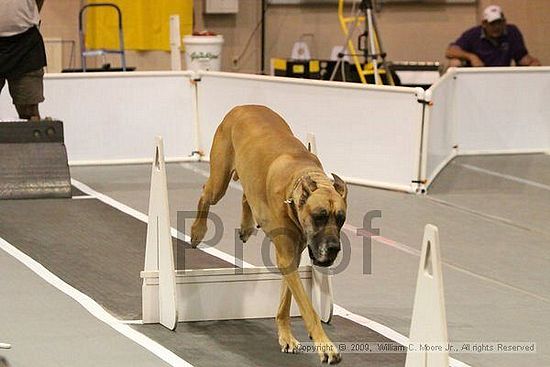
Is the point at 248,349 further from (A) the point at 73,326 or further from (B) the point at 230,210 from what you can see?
(B) the point at 230,210

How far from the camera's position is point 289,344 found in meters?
5.45

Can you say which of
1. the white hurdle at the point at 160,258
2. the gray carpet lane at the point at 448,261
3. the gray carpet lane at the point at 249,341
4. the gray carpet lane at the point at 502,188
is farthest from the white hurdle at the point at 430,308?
the gray carpet lane at the point at 502,188

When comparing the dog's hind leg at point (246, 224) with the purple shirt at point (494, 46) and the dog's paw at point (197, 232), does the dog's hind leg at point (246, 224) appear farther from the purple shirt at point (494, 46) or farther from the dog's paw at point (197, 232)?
the purple shirt at point (494, 46)

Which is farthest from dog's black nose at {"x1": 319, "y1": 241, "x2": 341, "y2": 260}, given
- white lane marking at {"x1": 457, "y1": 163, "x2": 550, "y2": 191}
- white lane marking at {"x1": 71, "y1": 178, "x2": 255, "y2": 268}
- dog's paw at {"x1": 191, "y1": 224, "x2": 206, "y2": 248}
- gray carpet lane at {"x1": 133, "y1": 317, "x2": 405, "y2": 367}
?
white lane marking at {"x1": 457, "y1": 163, "x2": 550, "y2": 191}

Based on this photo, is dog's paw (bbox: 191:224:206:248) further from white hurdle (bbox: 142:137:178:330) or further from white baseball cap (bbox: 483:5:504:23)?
white baseball cap (bbox: 483:5:504:23)

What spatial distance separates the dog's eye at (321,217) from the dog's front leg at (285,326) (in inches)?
28.2

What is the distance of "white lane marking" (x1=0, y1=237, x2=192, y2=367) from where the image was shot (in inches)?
212

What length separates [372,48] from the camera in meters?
12.9

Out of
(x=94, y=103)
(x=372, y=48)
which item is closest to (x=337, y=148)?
(x=94, y=103)

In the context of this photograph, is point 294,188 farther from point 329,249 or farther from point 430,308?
point 430,308

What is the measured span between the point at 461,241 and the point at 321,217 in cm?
330

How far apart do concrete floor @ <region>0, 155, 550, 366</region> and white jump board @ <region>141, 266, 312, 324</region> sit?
246 mm

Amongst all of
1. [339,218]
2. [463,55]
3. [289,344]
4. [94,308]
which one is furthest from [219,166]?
[463,55]

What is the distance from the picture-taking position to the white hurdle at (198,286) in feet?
19.0
